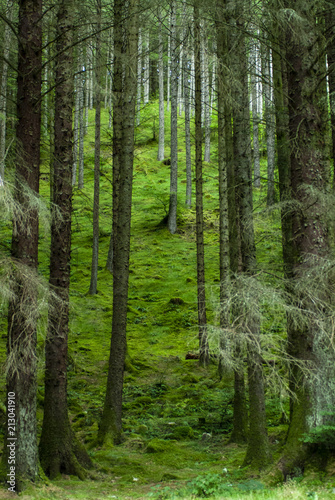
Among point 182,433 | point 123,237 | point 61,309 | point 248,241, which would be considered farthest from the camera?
point 123,237

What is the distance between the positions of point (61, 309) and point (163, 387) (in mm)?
5933

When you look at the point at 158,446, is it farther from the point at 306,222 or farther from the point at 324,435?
the point at 306,222

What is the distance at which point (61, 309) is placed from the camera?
619 cm

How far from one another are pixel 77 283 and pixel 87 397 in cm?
824

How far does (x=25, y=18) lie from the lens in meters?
5.66

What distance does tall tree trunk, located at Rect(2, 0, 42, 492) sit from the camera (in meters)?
4.96

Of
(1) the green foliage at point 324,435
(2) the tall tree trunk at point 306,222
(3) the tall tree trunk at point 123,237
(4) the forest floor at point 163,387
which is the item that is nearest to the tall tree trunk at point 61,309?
(4) the forest floor at point 163,387

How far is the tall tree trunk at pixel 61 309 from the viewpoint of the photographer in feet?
20.4

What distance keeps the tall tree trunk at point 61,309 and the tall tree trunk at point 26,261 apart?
24.6 inches

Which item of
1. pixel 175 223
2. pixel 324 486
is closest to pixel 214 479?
pixel 324 486

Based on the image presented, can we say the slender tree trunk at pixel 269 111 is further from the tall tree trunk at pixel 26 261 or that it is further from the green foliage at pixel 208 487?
the green foliage at pixel 208 487

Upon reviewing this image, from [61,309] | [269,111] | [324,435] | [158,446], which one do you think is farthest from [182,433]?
[269,111]

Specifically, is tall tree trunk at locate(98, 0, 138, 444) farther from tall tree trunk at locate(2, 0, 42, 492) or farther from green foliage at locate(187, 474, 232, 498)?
green foliage at locate(187, 474, 232, 498)

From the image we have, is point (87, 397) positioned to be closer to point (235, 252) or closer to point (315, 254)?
point (235, 252)
